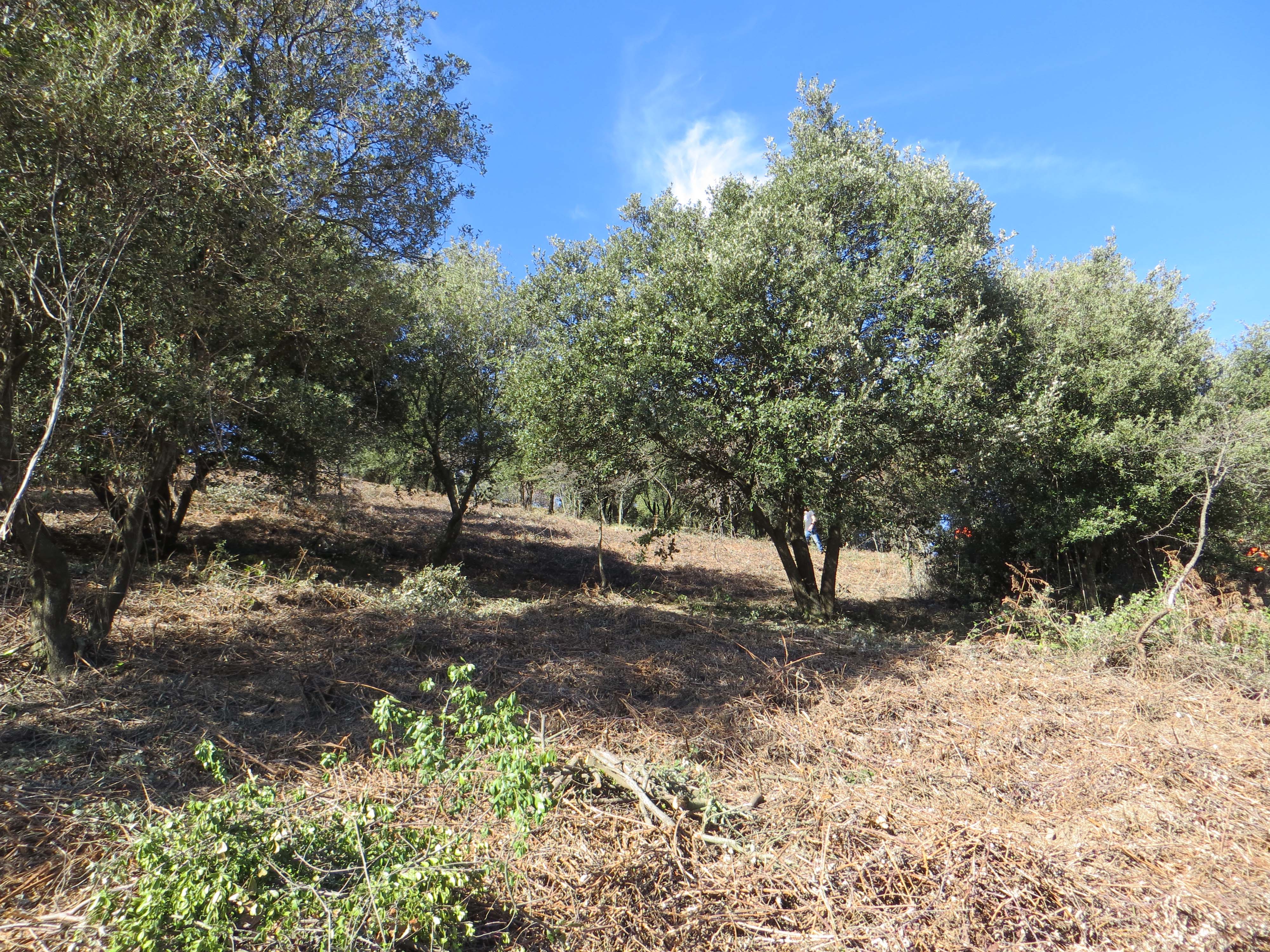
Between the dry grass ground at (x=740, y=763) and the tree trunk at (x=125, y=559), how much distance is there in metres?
0.41

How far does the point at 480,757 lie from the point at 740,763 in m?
2.26

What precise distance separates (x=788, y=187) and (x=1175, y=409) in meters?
10.6

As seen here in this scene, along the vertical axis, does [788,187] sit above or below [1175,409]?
above

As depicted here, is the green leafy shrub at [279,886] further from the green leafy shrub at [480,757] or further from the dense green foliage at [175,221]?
the dense green foliage at [175,221]

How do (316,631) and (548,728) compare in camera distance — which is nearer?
(548,728)

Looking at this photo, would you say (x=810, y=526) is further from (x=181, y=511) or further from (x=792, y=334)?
(x=181, y=511)

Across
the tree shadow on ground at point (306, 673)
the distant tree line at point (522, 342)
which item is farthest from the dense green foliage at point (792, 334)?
the tree shadow on ground at point (306, 673)

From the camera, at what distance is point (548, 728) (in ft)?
19.1

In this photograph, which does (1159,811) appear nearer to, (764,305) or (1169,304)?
(764,305)

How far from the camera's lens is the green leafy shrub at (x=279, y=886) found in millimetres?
2686

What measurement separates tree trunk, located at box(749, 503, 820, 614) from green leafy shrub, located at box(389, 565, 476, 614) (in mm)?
6699

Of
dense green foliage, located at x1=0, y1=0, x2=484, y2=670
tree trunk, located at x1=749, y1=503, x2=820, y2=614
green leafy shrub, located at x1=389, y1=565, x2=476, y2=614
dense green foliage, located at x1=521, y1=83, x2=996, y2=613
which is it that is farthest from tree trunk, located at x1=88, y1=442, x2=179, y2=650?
tree trunk, located at x1=749, y1=503, x2=820, y2=614

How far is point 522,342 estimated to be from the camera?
16422 mm

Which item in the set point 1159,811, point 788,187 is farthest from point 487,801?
point 788,187
